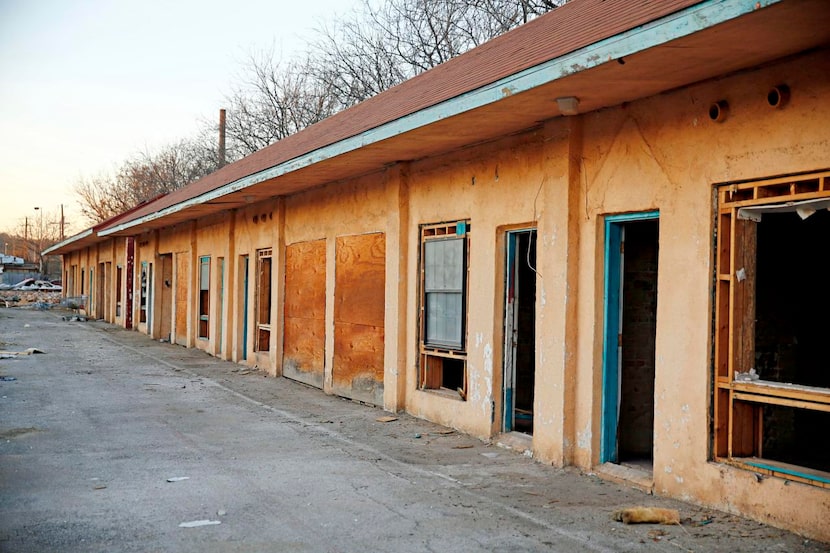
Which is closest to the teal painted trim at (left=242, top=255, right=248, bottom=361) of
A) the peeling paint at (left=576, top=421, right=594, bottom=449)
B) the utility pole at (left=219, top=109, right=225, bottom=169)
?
the peeling paint at (left=576, top=421, right=594, bottom=449)

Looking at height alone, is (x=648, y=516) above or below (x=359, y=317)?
below

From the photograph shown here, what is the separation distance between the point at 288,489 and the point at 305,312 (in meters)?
8.10

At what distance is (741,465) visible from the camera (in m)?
6.44

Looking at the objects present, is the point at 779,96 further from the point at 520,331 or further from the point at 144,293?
the point at 144,293

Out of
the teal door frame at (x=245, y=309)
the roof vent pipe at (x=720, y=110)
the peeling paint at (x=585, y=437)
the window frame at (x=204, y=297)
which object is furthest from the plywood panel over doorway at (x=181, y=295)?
the roof vent pipe at (x=720, y=110)

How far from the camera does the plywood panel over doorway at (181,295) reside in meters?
24.1

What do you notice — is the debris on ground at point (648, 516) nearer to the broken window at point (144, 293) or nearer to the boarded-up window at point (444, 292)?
the boarded-up window at point (444, 292)

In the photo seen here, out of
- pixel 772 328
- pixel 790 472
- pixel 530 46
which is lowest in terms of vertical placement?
pixel 790 472

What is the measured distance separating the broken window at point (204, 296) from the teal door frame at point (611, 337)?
15492mm

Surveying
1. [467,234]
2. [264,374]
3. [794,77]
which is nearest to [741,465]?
[794,77]

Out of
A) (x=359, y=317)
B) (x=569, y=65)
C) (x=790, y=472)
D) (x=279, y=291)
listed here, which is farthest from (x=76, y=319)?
(x=790, y=472)

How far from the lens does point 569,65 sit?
6570 millimetres

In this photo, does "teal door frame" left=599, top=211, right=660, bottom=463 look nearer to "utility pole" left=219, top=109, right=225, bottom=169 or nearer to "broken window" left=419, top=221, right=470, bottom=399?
"broken window" left=419, top=221, right=470, bottom=399

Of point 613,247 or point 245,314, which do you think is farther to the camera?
point 245,314
